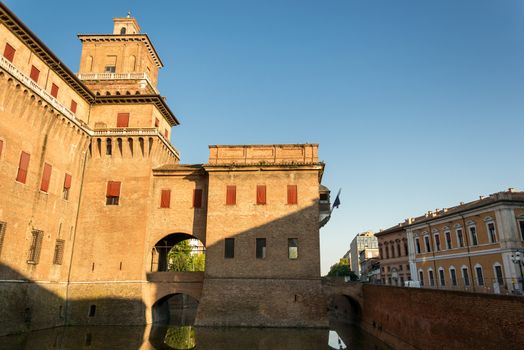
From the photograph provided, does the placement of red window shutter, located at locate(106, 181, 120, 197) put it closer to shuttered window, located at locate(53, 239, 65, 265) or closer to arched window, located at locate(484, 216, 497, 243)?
shuttered window, located at locate(53, 239, 65, 265)

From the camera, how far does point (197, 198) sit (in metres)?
28.6

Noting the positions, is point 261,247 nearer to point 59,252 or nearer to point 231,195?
point 231,195

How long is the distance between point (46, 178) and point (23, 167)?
2145 millimetres

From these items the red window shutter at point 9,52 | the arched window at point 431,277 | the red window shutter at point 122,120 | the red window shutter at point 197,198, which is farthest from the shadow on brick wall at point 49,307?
the arched window at point 431,277

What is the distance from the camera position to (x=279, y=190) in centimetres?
2758

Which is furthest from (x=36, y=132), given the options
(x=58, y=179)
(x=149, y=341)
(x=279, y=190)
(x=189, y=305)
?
(x=189, y=305)

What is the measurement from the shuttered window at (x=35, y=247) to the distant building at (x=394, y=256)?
1578 inches

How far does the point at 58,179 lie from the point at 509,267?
36.1 meters

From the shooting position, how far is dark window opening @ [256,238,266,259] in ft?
86.4

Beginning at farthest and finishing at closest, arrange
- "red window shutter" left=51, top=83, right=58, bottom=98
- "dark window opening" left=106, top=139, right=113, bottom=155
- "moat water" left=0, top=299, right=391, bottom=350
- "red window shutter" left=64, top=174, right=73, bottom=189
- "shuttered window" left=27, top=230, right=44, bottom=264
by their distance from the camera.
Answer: "dark window opening" left=106, top=139, right=113, bottom=155, "red window shutter" left=64, top=174, right=73, bottom=189, "red window shutter" left=51, top=83, right=58, bottom=98, "shuttered window" left=27, top=230, right=44, bottom=264, "moat water" left=0, top=299, right=391, bottom=350

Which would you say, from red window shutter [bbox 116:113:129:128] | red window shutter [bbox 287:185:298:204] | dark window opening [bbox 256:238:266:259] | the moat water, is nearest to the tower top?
red window shutter [bbox 116:113:129:128]

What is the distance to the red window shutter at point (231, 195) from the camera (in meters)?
27.5

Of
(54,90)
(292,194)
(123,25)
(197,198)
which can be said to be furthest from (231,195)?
(123,25)

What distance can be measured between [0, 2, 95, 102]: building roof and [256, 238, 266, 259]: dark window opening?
1826 cm
